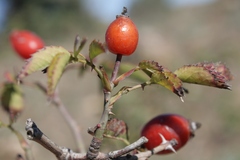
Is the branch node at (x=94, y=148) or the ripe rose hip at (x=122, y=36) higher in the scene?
the ripe rose hip at (x=122, y=36)

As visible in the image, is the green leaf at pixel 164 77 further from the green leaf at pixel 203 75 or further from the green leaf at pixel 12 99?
the green leaf at pixel 12 99

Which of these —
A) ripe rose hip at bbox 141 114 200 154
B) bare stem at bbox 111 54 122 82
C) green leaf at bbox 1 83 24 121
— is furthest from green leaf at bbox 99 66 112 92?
green leaf at bbox 1 83 24 121

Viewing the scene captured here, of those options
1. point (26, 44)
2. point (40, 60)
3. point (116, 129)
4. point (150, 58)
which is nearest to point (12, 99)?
point (26, 44)

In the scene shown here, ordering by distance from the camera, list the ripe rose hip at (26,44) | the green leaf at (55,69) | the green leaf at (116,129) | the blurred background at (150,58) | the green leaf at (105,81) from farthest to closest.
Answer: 1. the blurred background at (150,58)
2. the ripe rose hip at (26,44)
3. the green leaf at (116,129)
4. the green leaf at (105,81)
5. the green leaf at (55,69)

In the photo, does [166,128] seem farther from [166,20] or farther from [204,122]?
[166,20]

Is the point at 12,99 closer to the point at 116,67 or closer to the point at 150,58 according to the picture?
the point at 116,67

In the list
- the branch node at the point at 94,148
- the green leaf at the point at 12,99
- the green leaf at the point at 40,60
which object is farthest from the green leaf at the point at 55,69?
the green leaf at the point at 12,99

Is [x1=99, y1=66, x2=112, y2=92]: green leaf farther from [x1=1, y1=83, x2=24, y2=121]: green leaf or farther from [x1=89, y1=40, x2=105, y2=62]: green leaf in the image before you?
[x1=1, y1=83, x2=24, y2=121]: green leaf
